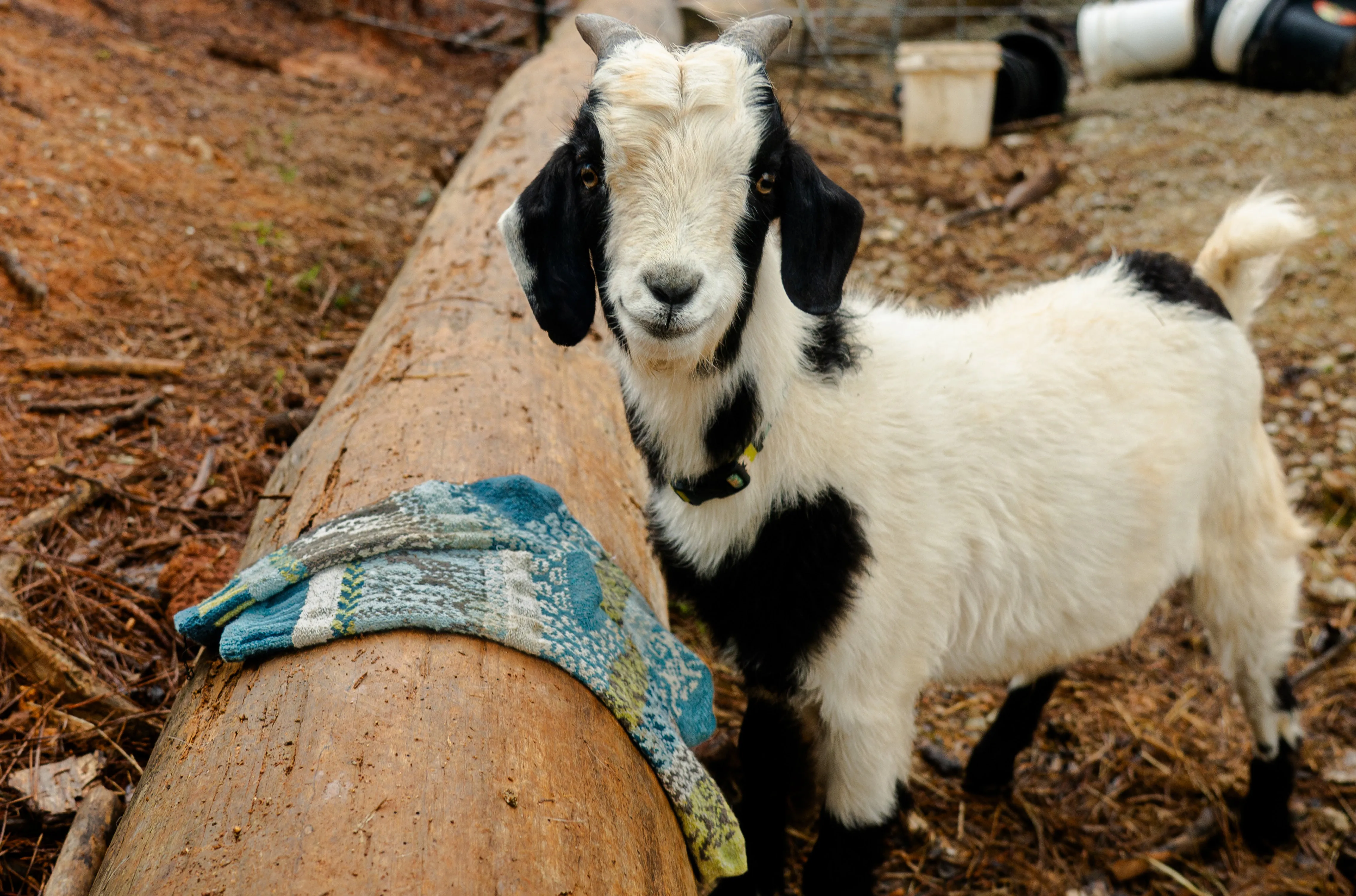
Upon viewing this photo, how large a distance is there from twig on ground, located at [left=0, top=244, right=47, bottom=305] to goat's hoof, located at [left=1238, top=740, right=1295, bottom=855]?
15.4 ft

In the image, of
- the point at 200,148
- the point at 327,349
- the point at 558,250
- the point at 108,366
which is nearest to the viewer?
the point at 558,250

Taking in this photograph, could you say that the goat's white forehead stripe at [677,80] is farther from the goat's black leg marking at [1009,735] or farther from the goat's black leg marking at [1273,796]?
the goat's black leg marking at [1273,796]

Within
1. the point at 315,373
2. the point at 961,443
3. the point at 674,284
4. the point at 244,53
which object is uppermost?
the point at 674,284

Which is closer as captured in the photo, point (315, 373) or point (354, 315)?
point (315, 373)

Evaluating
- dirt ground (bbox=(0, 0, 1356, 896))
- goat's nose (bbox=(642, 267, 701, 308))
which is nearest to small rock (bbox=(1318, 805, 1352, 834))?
dirt ground (bbox=(0, 0, 1356, 896))

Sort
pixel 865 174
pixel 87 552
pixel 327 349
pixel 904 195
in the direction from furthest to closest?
pixel 865 174, pixel 904 195, pixel 327 349, pixel 87 552

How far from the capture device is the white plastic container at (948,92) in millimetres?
7207

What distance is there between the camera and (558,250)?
223 cm

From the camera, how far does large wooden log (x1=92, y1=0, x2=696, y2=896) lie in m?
1.48

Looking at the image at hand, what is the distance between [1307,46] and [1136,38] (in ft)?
4.54

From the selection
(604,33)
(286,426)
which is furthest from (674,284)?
(286,426)

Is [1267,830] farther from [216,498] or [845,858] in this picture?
[216,498]

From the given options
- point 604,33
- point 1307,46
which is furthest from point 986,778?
point 1307,46

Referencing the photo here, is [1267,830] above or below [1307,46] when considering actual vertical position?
below
